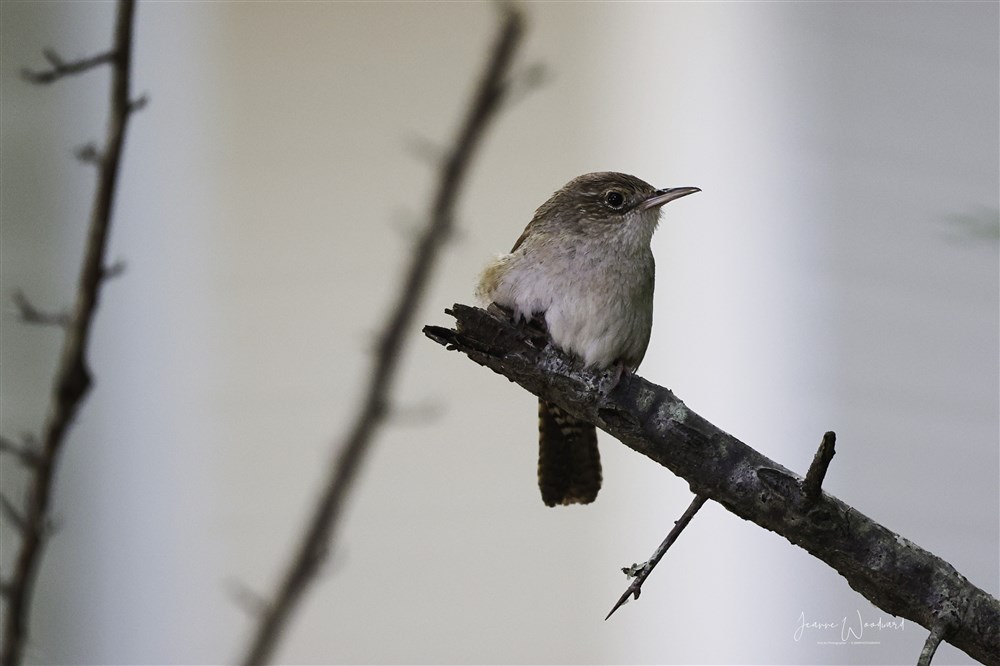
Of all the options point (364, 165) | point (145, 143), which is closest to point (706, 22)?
point (364, 165)

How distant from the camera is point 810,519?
1442 mm

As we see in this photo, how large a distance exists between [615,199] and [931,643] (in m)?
1.52

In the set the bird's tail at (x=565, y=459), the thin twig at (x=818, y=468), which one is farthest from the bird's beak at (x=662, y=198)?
the thin twig at (x=818, y=468)

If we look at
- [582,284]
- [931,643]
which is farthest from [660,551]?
[582,284]

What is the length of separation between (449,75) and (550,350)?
12.0 feet

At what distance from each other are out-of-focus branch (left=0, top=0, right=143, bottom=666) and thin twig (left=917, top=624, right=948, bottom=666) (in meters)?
0.99

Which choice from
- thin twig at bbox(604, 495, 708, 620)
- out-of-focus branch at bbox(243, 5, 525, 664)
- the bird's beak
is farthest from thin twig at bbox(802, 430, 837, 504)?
the bird's beak

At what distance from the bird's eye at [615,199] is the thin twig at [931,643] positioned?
1448 millimetres

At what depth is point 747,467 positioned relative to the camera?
1.48 metres

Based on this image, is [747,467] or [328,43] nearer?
[747,467]

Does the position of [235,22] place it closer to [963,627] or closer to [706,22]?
[706,22]

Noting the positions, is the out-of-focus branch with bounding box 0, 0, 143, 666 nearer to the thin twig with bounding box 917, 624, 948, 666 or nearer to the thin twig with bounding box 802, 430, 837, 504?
the thin twig with bounding box 802, 430, 837, 504

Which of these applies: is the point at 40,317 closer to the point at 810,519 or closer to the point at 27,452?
the point at 27,452

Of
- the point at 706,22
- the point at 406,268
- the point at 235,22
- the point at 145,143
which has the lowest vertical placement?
the point at 145,143
